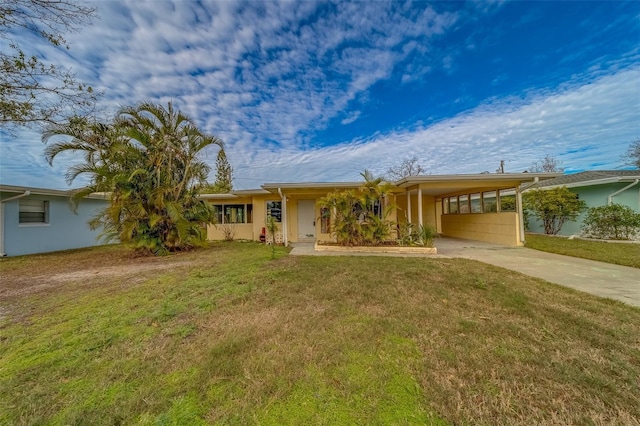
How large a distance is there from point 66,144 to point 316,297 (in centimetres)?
1039

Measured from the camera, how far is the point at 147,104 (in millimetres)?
8602

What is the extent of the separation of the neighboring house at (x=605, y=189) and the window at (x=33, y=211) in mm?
23511

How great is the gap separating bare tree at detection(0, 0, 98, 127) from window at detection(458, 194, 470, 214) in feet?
48.1

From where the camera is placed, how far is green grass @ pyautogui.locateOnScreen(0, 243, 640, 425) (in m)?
1.82

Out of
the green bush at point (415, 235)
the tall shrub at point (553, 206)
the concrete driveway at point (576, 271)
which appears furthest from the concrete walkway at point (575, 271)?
the tall shrub at point (553, 206)

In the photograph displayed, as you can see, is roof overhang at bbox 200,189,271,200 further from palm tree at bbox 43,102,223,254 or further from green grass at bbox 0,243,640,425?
green grass at bbox 0,243,640,425

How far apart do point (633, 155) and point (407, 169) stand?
58.8 feet

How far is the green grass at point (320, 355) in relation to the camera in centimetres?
182

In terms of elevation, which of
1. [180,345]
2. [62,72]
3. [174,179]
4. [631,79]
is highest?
[631,79]

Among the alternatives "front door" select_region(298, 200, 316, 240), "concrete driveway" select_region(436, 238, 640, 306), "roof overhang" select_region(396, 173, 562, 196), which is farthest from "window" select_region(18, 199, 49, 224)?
"concrete driveway" select_region(436, 238, 640, 306)

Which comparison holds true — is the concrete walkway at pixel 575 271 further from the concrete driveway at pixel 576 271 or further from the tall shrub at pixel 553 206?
the tall shrub at pixel 553 206

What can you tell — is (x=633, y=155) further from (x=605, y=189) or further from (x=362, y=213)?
(x=362, y=213)

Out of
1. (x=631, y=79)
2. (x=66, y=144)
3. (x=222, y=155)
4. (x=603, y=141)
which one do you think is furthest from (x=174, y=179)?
(x=603, y=141)

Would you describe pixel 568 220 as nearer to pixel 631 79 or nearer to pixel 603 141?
pixel 631 79
